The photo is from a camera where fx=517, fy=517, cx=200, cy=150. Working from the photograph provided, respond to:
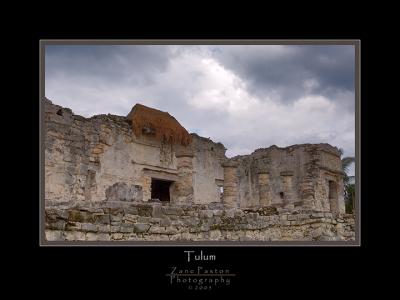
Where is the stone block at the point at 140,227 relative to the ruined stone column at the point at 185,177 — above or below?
below

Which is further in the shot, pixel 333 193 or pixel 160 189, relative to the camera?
pixel 333 193

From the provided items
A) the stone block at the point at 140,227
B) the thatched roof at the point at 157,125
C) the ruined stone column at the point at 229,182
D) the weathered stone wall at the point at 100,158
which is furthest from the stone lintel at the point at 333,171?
the stone block at the point at 140,227

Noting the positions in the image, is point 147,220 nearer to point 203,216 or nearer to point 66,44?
point 203,216

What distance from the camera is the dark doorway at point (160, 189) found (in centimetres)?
1955

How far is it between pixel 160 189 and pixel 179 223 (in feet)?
41.8

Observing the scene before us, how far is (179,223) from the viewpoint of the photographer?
7547 mm

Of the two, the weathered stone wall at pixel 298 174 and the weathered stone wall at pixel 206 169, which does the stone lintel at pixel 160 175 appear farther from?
the weathered stone wall at pixel 298 174

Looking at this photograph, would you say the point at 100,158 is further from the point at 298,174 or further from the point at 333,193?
the point at 333,193

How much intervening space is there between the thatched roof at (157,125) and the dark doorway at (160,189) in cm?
174

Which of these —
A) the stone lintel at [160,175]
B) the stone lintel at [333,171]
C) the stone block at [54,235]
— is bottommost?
the stone block at [54,235]

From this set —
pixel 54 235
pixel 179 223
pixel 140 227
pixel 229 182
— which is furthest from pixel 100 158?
pixel 54 235

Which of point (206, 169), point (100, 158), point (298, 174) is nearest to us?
point (100, 158)

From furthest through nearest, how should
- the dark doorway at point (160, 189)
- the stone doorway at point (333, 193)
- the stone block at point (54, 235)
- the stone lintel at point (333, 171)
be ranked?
the stone doorway at point (333, 193) → the stone lintel at point (333, 171) → the dark doorway at point (160, 189) → the stone block at point (54, 235)
